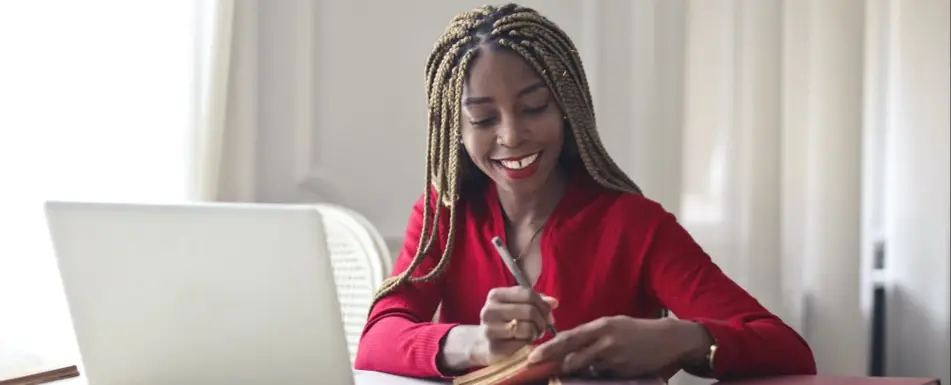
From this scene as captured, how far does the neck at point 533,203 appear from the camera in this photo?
1.21m

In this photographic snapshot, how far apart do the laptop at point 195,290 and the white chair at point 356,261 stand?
0.97 m

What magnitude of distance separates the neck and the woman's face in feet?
0.27

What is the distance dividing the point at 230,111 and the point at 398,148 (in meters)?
0.36

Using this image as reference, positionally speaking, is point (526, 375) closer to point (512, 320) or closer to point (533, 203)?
point (512, 320)

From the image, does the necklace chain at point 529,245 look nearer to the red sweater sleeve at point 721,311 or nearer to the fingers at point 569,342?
the red sweater sleeve at point 721,311

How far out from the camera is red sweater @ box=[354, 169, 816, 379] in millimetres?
1049

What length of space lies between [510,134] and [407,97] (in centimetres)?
96

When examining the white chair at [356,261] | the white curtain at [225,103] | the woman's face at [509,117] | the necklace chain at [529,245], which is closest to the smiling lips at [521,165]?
the woman's face at [509,117]

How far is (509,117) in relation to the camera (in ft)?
3.57

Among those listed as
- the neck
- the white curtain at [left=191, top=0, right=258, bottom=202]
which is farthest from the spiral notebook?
the neck

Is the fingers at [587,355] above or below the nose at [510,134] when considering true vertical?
below

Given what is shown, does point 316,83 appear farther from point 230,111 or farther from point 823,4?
point 823,4

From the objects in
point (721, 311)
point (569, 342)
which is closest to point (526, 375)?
point (569, 342)

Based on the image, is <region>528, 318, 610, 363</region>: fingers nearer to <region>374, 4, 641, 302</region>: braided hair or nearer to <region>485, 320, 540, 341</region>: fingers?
<region>485, 320, 540, 341</region>: fingers
